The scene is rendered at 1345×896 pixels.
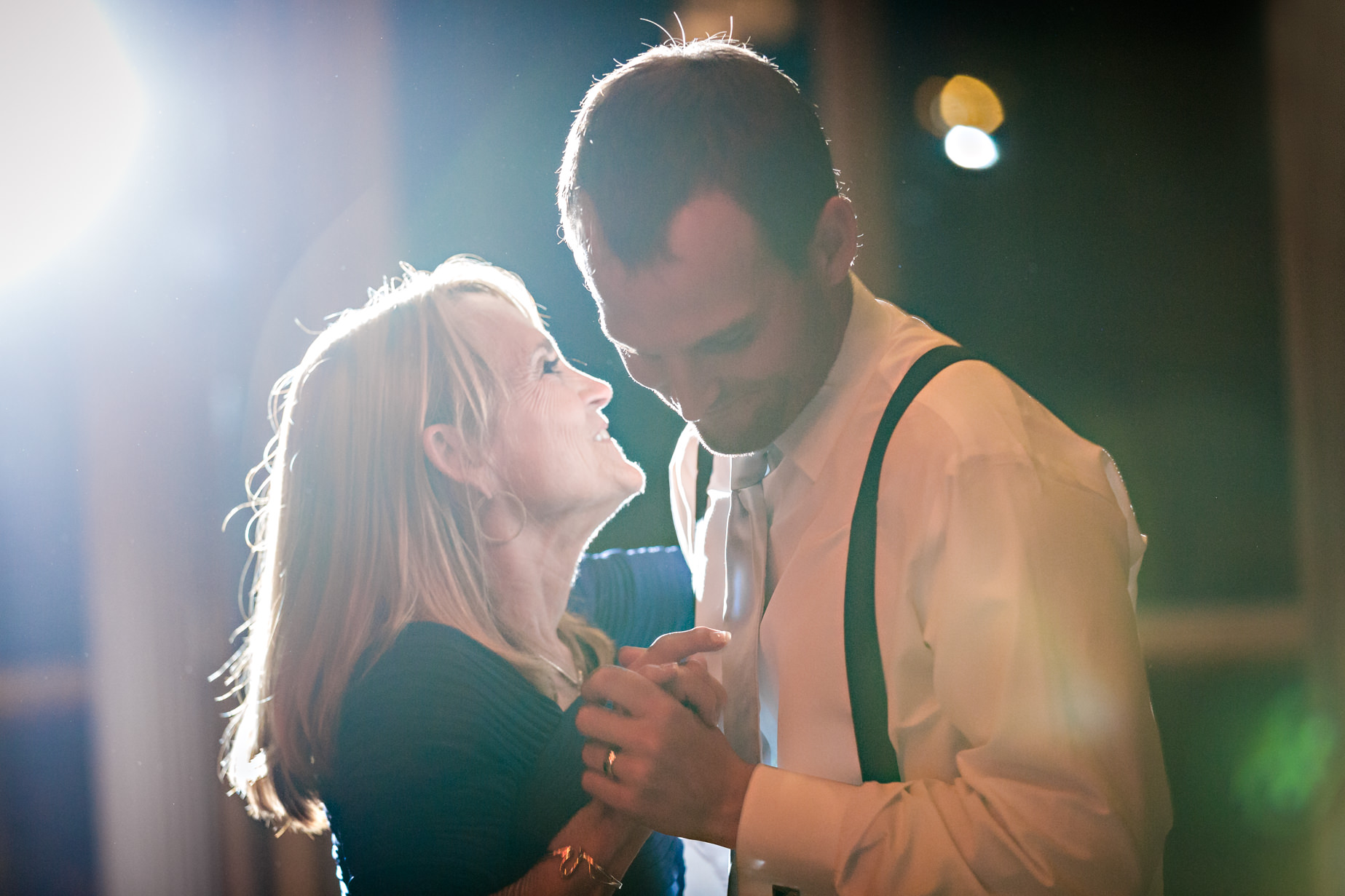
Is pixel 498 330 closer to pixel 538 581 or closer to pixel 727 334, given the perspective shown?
pixel 538 581

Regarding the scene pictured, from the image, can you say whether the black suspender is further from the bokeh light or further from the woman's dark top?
the bokeh light

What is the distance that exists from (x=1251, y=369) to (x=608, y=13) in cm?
183

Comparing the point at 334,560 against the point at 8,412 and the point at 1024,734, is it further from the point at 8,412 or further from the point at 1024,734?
the point at 8,412

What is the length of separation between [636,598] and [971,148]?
1.43 m

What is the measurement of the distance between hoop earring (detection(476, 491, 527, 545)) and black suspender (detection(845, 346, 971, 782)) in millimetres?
641

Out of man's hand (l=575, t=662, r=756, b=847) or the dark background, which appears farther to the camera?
the dark background

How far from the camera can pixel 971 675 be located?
2.72 ft

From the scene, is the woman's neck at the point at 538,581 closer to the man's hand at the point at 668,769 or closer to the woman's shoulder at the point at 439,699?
the woman's shoulder at the point at 439,699

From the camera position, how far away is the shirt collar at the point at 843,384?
1023 millimetres

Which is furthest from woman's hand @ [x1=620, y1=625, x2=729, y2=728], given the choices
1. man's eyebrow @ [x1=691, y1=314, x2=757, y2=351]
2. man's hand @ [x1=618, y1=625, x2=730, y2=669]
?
man's eyebrow @ [x1=691, y1=314, x2=757, y2=351]

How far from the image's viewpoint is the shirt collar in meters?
1.02

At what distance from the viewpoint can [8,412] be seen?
2232 millimetres

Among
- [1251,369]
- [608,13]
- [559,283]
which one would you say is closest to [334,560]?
[559,283]

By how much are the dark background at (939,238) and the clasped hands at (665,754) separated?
115cm
